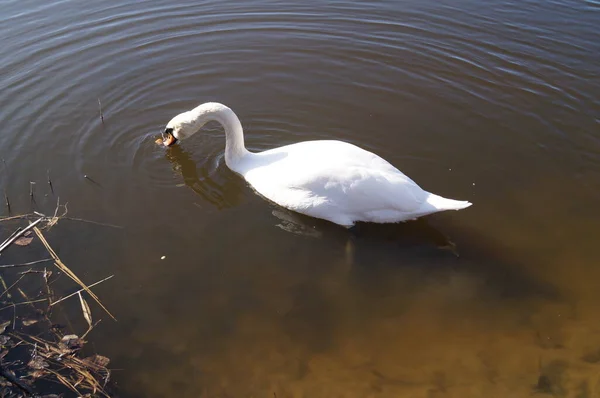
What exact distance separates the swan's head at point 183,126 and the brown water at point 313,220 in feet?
0.96

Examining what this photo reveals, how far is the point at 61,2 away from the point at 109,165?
625 cm

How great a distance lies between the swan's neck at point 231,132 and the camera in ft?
23.3

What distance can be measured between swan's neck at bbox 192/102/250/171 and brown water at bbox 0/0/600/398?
34 centimetres

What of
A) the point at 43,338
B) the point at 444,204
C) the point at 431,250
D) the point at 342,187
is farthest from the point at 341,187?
the point at 43,338

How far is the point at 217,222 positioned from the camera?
654 cm

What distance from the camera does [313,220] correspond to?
6570 mm

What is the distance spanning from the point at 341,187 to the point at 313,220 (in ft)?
2.35

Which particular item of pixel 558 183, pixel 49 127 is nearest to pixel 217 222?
pixel 49 127


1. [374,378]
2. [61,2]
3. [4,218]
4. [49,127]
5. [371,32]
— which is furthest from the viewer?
[61,2]

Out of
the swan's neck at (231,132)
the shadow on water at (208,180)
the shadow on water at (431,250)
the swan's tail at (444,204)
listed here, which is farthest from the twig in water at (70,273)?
the swan's tail at (444,204)

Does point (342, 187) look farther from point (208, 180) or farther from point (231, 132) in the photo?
point (208, 180)

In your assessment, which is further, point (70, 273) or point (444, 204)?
point (444, 204)

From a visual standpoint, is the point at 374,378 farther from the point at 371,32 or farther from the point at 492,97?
the point at 371,32

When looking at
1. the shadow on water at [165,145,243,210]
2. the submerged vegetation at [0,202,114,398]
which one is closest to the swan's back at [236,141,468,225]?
the shadow on water at [165,145,243,210]
